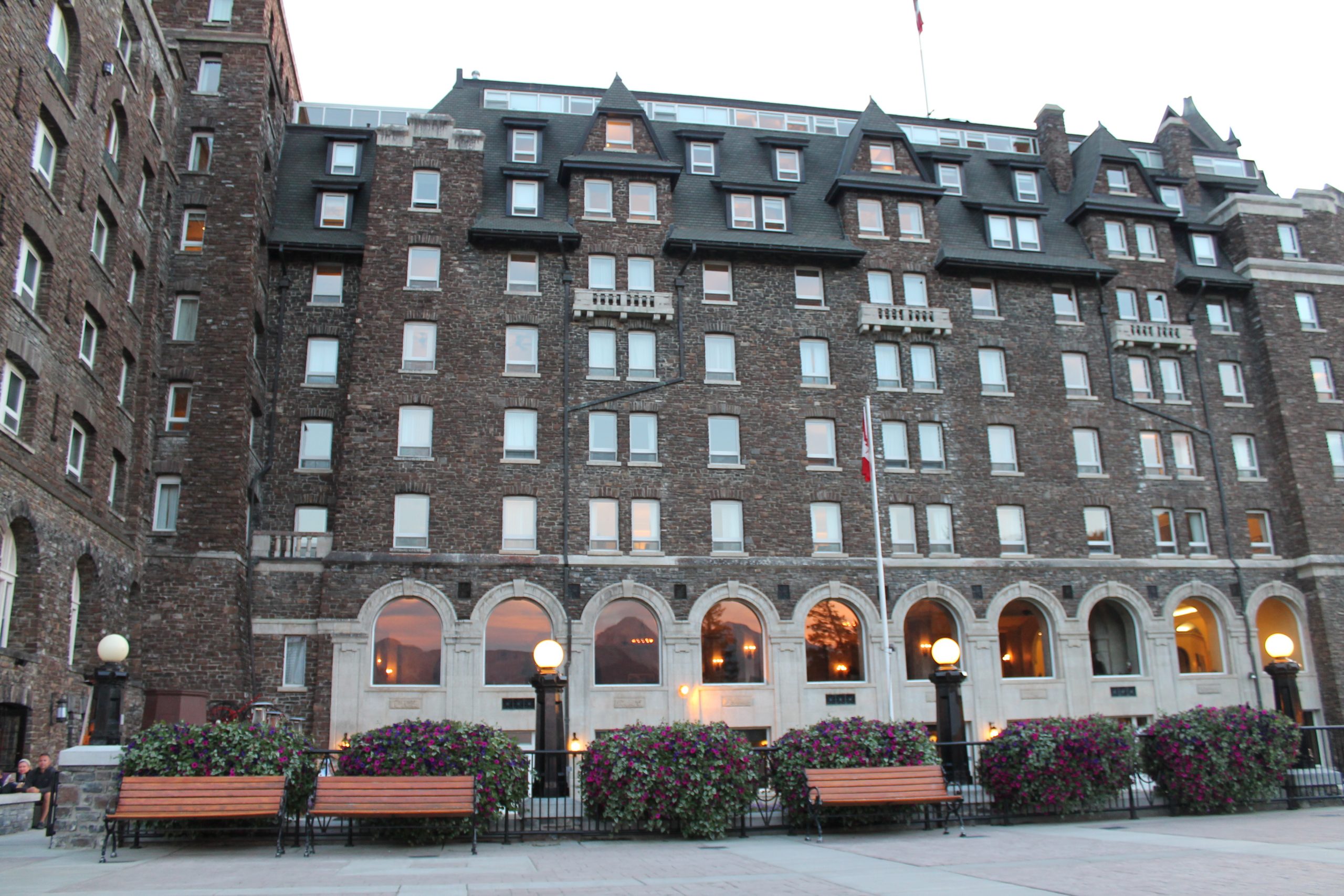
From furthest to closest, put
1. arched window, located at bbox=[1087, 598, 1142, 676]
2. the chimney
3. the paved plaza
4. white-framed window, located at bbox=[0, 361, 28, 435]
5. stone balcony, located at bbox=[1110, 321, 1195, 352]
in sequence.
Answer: the chimney → stone balcony, located at bbox=[1110, 321, 1195, 352] → arched window, located at bbox=[1087, 598, 1142, 676] → white-framed window, located at bbox=[0, 361, 28, 435] → the paved plaza

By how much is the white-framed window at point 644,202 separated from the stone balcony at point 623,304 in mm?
3235

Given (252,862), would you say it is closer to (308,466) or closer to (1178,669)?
(308,466)

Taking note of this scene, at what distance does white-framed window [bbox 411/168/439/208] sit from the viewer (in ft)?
122

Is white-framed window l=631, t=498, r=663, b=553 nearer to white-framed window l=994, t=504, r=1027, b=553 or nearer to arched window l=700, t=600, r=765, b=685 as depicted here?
arched window l=700, t=600, r=765, b=685

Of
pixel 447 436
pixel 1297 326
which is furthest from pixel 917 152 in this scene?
pixel 447 436

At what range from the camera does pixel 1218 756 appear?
1902 cm

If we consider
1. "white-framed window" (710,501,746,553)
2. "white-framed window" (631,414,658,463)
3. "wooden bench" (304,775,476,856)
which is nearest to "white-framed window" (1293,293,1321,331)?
"white-framed window" (710,501,746,553)

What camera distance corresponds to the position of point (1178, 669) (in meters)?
37.1

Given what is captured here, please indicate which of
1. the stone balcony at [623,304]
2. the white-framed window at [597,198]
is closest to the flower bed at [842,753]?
the stone balcony at [623,304]

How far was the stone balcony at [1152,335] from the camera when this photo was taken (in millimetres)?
39906

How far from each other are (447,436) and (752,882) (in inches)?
965

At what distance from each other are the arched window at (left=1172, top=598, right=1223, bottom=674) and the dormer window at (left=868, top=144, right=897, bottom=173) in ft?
63.5

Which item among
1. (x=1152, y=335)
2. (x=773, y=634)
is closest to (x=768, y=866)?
(x=773, y=634)

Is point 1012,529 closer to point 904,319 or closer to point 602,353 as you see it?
point 904,319
